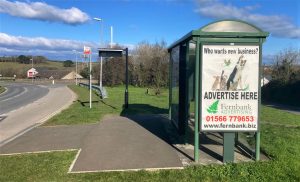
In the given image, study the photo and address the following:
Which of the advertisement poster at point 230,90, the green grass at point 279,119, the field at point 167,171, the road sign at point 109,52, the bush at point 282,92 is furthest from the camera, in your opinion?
the bush at point 282,92

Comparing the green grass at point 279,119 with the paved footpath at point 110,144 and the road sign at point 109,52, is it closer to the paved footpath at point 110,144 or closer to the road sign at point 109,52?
the paved footpath at point 110,144

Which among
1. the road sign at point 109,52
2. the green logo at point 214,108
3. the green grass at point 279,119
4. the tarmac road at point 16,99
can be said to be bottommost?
the tarmac road at point 16,99

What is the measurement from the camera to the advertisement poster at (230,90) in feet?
26.8

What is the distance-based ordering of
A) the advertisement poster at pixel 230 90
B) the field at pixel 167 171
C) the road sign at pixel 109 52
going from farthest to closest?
the road sign at pixel 109 52, the advertisement poster at pixel 230 90, the field at pixel 167 171

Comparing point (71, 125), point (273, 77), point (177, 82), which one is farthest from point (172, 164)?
point (273, 77)

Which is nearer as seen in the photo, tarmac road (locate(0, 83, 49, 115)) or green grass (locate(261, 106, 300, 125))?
green grass (locate(261, 106, 300, 125))

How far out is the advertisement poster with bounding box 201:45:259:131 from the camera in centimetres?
817

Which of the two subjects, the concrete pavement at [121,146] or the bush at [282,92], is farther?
the bush at [282,92]

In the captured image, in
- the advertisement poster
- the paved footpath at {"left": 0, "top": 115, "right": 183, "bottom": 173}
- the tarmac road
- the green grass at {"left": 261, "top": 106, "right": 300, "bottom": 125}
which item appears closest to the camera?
the paved footpath at {"left": 0, "top": 115, "right": 183, "bottom": 173}

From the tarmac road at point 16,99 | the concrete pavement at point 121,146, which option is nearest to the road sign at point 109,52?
the tarmac road at point 16,99

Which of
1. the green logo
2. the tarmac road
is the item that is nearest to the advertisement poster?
the green logo

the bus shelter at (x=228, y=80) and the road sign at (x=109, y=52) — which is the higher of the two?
the road sign at (x=109, y=52)

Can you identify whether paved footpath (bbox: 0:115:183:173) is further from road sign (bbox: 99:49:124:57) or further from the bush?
the bush

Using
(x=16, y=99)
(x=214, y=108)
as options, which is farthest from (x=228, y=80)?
(x=16, y=99)
